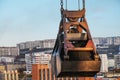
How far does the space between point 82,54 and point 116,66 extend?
80.2 metres

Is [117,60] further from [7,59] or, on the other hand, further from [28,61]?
[7,59]

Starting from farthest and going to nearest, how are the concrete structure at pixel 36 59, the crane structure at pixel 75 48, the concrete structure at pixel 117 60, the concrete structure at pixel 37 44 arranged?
the concrete structure at pixel 37 44
the concrete structure at pixel 117 60
the concrete structure at pixel 36 59
the crane structure at pixel 75 48

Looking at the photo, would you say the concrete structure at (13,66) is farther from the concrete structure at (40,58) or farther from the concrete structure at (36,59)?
the concrete structure at (40,58)

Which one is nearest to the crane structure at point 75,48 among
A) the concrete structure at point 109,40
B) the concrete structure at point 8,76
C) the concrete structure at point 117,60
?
the concrete structure at point 8,76

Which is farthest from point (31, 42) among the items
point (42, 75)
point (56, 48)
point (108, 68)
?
point (56, 48)

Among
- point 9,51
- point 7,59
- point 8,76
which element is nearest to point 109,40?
point 9,51

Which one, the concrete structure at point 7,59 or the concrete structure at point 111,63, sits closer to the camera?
the concrete structure at point 111,63

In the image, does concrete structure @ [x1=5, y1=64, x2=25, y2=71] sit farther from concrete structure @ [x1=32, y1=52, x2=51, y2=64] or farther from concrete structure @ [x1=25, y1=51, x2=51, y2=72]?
concrete structure @ [x1=32, y1=52, x2=51, y2=64]

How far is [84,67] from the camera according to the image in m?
10.4

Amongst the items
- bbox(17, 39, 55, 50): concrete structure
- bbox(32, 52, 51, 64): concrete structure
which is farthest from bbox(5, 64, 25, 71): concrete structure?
bbox(17, 39, 55, 50): concrete structure

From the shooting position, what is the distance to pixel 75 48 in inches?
410

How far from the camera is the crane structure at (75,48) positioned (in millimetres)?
10328

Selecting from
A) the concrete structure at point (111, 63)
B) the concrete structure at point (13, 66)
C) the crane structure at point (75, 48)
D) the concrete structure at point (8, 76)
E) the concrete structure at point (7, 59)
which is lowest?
the concrete structure at point (111, 63)

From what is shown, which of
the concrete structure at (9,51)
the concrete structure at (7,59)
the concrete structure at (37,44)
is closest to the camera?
the concrete structure at (7,59)
